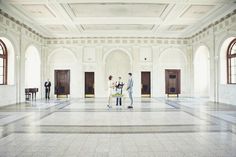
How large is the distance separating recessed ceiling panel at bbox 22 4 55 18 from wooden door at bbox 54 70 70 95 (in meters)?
5.57

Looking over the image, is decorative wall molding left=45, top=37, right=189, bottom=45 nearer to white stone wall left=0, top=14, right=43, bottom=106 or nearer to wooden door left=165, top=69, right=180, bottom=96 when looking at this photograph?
wooden door left=165, top=69, right=180, bottom=96

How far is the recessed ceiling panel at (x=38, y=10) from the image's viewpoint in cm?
1051

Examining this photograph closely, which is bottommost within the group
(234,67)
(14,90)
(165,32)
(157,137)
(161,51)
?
(157,137)

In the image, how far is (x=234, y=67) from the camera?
38.2ft

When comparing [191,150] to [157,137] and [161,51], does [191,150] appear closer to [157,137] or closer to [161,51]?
[157,137]

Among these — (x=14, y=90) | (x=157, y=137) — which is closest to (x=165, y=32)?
(x=14, y=90)

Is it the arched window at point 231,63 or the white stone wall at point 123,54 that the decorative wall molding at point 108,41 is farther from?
the arched window at point 231,63

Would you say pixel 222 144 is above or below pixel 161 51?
below

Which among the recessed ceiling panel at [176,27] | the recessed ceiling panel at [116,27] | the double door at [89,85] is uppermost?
the recessed ceiling panel at [116,27]

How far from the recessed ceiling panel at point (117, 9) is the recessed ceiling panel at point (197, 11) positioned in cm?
130

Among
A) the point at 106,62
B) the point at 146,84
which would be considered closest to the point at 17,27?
the point at 106,62

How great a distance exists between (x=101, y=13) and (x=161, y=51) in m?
6.68

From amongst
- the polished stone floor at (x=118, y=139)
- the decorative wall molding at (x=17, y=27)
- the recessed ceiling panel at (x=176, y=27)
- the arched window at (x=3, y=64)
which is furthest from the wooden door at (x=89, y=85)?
the polished stone floor at (x=118, y=139)

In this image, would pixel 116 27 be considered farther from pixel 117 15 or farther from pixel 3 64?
pixel 3 64
